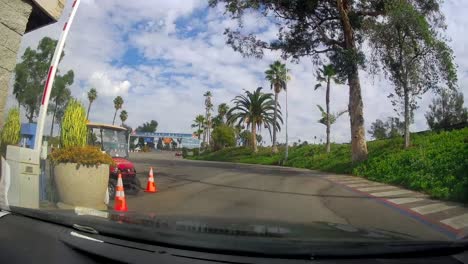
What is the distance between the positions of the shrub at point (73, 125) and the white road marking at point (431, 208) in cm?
785

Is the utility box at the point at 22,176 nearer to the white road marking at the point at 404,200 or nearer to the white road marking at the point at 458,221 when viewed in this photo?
the white road marking at the point at 458,221

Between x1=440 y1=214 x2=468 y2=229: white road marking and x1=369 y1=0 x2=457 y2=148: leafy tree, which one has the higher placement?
x1=369 y1=0 x2=457 y2=148: leafy tree

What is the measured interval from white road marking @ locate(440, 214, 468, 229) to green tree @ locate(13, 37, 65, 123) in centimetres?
889

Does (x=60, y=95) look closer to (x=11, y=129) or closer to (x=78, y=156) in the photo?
(x=11, y=129)

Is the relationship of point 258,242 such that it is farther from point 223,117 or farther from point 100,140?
point 223,117

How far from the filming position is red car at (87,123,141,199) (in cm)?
1311

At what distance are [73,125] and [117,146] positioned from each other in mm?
6964

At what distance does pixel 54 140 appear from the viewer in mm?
9352

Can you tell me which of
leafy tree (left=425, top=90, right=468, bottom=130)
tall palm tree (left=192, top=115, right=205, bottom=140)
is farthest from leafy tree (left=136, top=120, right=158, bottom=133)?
leafy tree (left=425, top=90, right=468, bottom=130)

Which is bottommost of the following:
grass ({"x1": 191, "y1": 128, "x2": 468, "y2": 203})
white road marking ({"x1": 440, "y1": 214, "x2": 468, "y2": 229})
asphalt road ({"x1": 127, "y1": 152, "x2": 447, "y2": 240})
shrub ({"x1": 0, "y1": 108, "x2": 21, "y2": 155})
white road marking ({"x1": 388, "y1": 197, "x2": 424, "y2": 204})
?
white road marking ({"x1": 440, "y1": 214, "x2": 468, "y2": 229})

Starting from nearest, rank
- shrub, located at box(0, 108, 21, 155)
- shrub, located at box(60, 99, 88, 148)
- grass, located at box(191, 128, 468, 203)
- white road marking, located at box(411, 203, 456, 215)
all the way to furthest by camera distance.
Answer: shrub, located at box(0, 108, 21, 155) < shrub, located at box(60, 99, 88, 148) < white road marking, located at box(411, 203, 456, 215) < grass, located at box(191, 128, 468, 203)

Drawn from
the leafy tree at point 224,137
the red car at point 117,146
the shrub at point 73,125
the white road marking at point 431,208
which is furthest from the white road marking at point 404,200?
the leafy tree at point 224,137

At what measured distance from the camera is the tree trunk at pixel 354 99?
26359 millimetres

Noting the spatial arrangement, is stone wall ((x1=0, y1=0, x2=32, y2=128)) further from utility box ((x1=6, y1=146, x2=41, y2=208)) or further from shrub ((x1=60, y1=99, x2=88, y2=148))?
shrub ((x1=60, y1=99, x2=88, y2=148))
